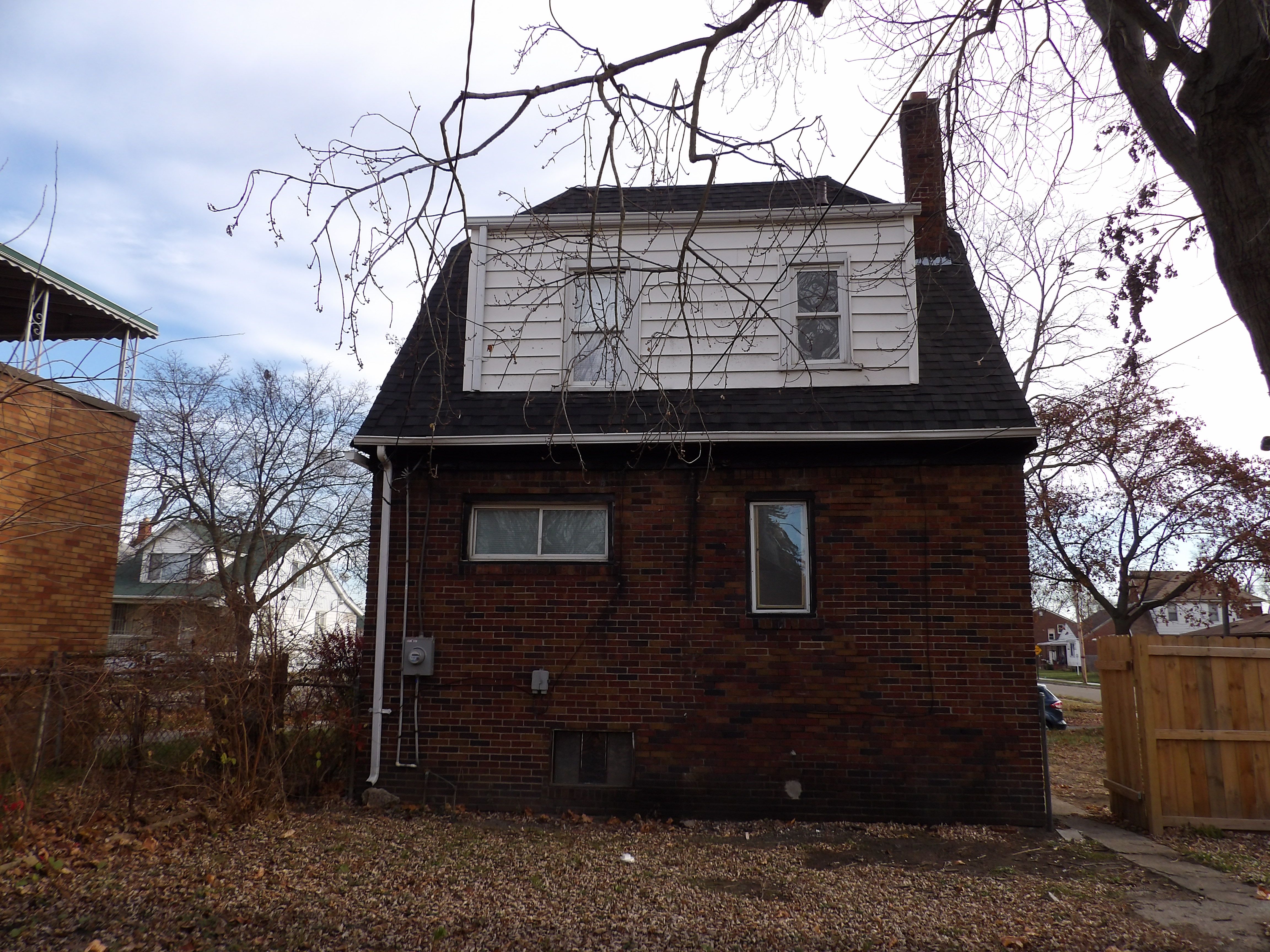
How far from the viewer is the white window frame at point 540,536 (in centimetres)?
839

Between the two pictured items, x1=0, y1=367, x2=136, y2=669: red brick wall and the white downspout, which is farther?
x1=0, y1=367, x2=136, y2=669: red brick wall

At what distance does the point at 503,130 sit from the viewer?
4.35 metres

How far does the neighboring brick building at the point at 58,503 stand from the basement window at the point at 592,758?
16.1ft

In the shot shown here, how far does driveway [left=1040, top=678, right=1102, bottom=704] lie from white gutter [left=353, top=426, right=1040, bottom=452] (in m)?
Answer: 26.2

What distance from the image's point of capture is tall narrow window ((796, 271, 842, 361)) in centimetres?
901

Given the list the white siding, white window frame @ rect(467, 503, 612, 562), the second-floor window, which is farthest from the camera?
the second-floor window

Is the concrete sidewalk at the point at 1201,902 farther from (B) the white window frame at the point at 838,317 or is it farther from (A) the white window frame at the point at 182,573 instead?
(A) the white window frame at the point at 182,573

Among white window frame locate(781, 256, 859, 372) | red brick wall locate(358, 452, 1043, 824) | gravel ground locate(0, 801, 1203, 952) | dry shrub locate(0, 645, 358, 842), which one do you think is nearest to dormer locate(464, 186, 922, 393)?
white window frame locate(781, 256, 859, 372)

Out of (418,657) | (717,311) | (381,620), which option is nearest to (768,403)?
(717,311)

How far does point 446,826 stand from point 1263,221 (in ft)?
23.2

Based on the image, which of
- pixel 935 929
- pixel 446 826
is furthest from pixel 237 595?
pixel 935 929

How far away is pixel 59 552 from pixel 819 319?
923 centimetres

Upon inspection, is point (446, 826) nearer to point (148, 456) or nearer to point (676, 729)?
point (676, 729)

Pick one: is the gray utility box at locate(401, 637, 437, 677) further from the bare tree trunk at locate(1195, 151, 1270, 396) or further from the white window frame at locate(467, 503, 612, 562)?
the bare tree trunk at locate(1195, 151, 1270, 396)
